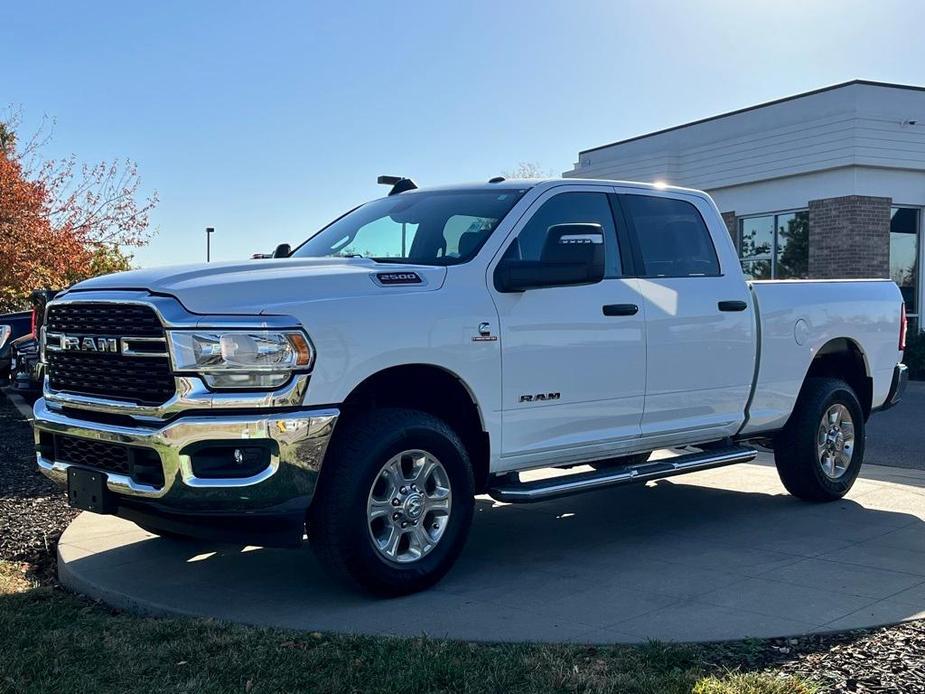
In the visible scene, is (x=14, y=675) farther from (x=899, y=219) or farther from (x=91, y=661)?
(x=899, y=219)

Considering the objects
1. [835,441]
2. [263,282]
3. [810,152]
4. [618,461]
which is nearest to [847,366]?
[835,441]

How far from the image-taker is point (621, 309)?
20.3ft

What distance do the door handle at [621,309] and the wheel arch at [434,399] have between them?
1067 mm

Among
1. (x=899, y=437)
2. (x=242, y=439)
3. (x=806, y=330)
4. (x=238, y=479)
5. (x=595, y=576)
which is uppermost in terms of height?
(x=806, y=330)

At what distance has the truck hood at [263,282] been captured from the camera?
4.80m

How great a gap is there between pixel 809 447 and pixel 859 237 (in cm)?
1465

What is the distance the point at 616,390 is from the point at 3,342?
1364 centimetres

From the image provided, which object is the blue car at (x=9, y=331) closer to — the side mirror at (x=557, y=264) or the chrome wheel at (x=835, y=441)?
the chrome wheel at (x=835, y=441)

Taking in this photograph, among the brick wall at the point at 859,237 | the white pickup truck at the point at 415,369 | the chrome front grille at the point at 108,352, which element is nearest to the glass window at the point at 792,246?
the brick wall at the point at 859,237

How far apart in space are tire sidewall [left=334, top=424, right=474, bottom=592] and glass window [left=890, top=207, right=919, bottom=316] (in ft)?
60.1

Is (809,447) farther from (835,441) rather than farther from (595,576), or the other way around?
(595,576)

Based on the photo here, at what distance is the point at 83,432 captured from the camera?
518 centimetres

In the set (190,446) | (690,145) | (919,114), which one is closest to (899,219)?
(919,114)

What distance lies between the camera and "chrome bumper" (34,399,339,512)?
4.70 metres
